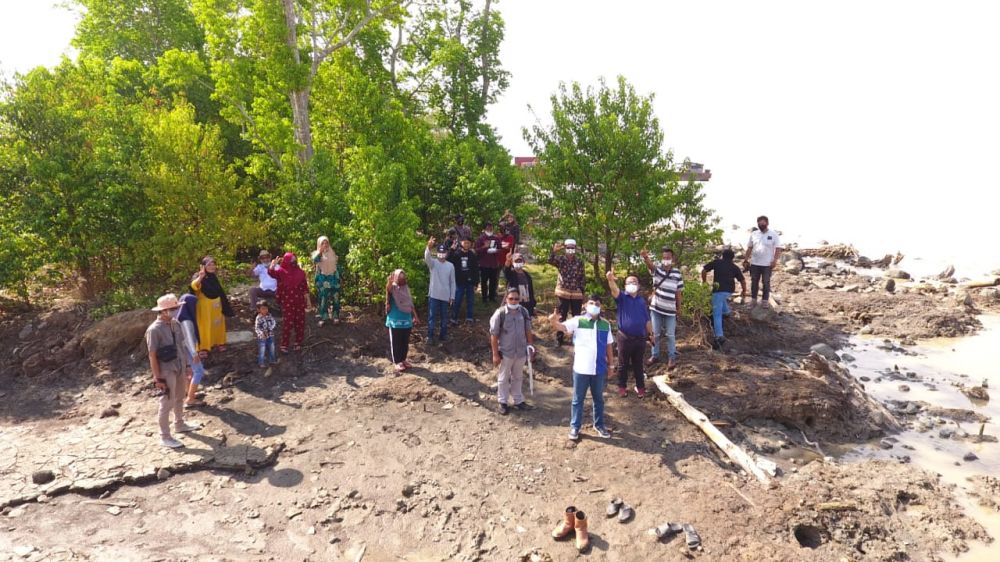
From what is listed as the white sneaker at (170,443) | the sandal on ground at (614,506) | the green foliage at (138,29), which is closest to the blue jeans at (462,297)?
the white sneaker at (170,443)

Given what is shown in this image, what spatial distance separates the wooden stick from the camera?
6.37 m

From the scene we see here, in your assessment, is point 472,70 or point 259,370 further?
point 472,70

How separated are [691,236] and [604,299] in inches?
91.2

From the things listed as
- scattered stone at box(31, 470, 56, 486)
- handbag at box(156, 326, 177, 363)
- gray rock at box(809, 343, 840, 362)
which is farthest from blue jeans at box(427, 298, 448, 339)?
gray rock at box(809, 343, 840, 362)

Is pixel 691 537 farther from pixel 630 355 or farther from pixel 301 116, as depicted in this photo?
pixel 301 116

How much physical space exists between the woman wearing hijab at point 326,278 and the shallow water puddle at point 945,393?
Answer: 898cm

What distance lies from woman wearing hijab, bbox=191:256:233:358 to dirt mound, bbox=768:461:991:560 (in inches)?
349

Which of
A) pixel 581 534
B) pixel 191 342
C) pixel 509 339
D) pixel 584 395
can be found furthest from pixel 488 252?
pixel 581 534

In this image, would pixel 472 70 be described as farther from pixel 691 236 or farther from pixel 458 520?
pixel 458 520

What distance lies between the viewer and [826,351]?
11.2m

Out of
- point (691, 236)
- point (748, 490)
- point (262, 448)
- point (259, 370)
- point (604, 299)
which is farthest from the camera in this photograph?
point (604, 299)

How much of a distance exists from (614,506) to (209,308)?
7417mm

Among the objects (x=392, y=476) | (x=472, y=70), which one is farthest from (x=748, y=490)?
(x=472, y=70)

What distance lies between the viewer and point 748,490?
6.07 meters
